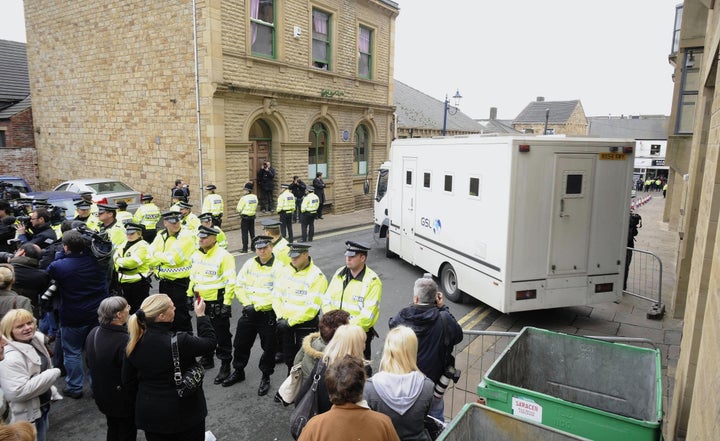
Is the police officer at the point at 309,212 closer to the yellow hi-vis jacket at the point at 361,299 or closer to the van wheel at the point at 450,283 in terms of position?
the van wheel at the point at 450,283

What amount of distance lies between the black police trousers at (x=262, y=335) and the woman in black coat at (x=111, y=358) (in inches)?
72.0

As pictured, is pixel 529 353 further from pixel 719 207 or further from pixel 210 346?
pixel 210 346

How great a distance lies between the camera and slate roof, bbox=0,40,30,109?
23.2 m

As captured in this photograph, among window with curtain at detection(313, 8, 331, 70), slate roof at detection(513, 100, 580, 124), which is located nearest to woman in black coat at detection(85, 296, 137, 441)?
window with curtain at detection(313, 8, 331, 70)

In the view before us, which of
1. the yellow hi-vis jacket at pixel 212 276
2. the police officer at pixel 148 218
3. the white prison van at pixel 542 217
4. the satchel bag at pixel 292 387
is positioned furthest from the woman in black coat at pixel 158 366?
the police officer at pixel 148 218

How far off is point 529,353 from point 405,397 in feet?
7.00

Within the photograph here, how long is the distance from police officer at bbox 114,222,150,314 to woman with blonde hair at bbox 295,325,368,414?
14.4 ft

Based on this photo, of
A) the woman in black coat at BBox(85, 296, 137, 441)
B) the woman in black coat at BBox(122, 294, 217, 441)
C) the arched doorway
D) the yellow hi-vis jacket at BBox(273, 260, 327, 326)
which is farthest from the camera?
the arched doorway

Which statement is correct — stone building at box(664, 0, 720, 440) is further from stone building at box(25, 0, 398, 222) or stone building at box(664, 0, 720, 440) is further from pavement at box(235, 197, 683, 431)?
stone building at box(25, 0, 398, 222)

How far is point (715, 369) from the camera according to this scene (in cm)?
241

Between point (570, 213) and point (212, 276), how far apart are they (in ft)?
17.5

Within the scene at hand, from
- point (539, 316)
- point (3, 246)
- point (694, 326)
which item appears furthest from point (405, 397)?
point (3, 246)

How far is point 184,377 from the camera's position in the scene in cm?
361

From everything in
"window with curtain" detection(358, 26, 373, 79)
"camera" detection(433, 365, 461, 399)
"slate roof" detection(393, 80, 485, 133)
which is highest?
"window with curtain" detection(358, 26, 373, 79)
